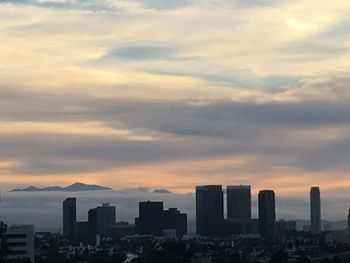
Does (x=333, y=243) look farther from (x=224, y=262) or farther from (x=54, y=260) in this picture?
(x=54, y=260)

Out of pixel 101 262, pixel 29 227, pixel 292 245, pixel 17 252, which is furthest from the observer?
pixel 292 245

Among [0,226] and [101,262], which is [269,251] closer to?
[101,262]

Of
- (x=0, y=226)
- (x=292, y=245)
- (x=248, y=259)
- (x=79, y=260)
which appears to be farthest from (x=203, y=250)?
(x=0, y=226)

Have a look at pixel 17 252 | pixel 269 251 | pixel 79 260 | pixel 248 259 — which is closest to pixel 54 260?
pixel 79 260

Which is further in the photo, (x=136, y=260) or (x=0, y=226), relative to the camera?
(x=136, y=260)

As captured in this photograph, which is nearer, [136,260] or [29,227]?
[136,260]

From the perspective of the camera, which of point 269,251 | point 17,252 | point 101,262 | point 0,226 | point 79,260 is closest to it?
point 0,226

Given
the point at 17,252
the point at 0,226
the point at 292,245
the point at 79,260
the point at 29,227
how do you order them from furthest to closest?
the point at 292,245, the point at 29,227, the point at 17,252, the point at 79,260, the point at 0,226

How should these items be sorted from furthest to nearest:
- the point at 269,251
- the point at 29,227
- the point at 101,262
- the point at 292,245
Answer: the point at 292,245 → the point at 269,251 → the point at 29,227 → the point at 101,262
